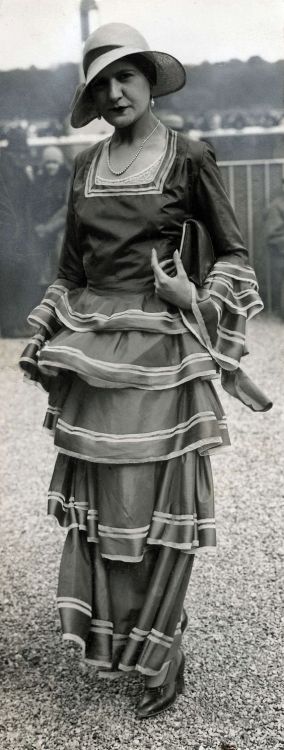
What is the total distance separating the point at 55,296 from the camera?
2.31 meters

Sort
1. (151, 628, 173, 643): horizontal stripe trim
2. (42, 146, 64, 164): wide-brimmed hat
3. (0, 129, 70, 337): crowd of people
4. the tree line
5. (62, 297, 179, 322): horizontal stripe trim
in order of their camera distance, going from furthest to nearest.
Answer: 1. the tree line
2. (42, 146, 64, 164): wide-brimmed hat
3. (0, 129, 70, 337): crowd of people
4. (151, 628, 173, 643): horizontal stripe trim
5. (62, 297, 179, 322): horizontal stripe trim

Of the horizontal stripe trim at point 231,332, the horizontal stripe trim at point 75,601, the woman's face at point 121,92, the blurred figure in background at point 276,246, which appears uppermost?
the woman's face at point 121,92

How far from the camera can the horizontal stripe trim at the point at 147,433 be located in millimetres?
2029

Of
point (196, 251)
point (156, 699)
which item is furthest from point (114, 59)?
point (156, 699)

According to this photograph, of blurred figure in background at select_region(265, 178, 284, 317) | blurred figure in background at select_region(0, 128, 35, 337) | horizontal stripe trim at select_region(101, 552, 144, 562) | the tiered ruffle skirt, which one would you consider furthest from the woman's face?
blurred figure in background at select_region(265, 178, 284, 317)

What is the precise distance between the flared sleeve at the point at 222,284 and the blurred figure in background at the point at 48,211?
19.7 ft

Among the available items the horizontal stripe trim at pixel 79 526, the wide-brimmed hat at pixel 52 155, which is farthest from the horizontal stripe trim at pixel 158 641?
the wide-brimmed hat at pixel 52 155

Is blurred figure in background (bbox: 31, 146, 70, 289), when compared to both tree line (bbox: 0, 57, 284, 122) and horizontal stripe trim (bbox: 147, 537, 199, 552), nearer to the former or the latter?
tree line (bbox: 0, 57, 284, 122)

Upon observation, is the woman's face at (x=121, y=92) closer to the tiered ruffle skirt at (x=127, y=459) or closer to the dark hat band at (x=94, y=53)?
the dark hat band at (x=94, y=53)

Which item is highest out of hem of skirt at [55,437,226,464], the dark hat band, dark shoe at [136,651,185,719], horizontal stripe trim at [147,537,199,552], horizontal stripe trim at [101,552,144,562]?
the dark hat band

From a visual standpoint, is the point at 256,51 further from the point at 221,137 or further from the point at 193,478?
the point at 193,478

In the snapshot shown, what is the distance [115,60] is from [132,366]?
2.58 feet

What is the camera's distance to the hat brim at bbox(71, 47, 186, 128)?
192 cm

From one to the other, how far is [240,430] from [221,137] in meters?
5.28
